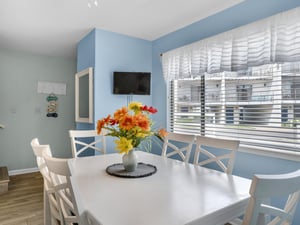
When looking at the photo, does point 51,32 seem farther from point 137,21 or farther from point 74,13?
point 137,21

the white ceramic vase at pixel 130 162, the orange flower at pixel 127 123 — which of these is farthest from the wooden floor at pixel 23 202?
Answer: the orange flower at pixel 127 123

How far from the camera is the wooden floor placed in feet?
7.49

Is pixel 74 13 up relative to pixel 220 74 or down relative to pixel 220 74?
up

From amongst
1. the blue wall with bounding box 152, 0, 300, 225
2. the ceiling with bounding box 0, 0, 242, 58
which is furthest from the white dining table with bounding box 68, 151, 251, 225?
the ceiling with bounding box 0, 0, 242, 58

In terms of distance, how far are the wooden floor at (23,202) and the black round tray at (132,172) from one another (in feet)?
4.12

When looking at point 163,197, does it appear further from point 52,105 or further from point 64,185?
point 52,105

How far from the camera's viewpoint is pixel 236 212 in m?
1.07

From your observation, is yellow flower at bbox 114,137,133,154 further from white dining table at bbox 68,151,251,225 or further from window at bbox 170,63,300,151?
window at bbox 170,63,300,151

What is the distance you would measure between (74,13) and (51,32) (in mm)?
829

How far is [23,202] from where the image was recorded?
2.70 m

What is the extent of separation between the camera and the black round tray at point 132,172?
1.47 m

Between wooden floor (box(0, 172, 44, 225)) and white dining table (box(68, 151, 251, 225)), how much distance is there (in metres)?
1.27

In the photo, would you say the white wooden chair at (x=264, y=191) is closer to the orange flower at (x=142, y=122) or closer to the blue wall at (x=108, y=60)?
the orange flower at (x=142, y=122)

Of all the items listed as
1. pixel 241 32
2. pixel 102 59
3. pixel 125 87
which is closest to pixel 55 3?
pixel 102 59
